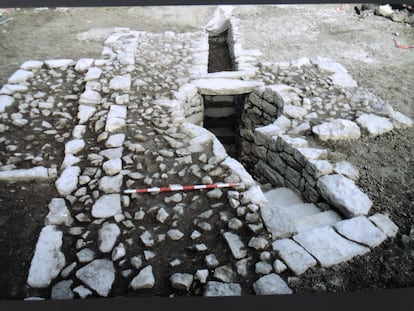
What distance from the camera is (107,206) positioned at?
220cm

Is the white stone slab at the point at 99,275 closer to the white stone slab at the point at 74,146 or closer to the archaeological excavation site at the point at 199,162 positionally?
the archaeological excavation site at the point at 199,162

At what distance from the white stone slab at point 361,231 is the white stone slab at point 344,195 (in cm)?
8

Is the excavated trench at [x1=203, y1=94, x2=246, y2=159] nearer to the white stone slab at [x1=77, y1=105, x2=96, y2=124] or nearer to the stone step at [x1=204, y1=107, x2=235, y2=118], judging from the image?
the stone step at [x1=204, y1=107, x2=235, y2=118]

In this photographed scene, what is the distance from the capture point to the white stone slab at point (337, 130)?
9.39 feet

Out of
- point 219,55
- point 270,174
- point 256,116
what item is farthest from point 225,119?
point 270,174

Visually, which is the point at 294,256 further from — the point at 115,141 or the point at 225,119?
the point at 225,119

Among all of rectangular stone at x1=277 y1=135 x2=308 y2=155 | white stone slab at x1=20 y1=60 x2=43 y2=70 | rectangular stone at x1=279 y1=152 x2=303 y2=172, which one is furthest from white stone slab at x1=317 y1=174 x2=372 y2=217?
white stone slab at x1=20 y1=60 x2=43 y2=70

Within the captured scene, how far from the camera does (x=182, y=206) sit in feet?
7.30

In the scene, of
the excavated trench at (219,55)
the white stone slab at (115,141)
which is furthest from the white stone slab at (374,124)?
the white stone slab at (115,141)

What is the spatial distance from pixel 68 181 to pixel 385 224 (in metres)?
2.08

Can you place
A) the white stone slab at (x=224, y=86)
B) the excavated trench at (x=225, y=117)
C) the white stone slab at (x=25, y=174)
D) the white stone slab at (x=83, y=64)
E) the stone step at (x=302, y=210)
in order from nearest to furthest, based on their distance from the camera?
the white stone slab at (x=25, y=174)
the stone step at (x=302, y=210)
the white stone slab at (x=224, y=86)
the white stone slab at (x=83, y=64)
the excavated trench at (x=225, y=117)

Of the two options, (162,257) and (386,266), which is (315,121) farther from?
(162,257)

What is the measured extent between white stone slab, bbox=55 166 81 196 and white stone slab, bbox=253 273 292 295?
4.42 ft

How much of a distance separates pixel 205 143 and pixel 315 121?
1042 mm
